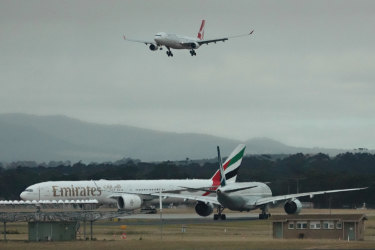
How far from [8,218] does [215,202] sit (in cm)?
3581

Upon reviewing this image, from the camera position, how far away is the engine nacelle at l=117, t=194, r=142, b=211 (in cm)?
12421

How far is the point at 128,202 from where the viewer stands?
124m

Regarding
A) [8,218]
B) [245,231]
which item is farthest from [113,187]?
[8,218]

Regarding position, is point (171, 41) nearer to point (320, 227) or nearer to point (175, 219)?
point (175, 219)

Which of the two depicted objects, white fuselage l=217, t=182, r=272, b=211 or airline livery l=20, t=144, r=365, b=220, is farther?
airline livery l=20, t=144, r=365, b=220

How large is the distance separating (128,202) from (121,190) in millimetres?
5505

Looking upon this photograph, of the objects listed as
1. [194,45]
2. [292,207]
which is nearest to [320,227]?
[292,207]

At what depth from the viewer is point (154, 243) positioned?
76.4 meters

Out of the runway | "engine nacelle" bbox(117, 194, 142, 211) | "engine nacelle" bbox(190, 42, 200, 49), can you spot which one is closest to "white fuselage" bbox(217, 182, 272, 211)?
the runway

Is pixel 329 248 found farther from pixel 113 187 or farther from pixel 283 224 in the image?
pixel 113 187

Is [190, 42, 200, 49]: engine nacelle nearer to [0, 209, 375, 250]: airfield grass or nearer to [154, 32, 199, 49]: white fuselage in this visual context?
[154, 32, 199, 49]: white fuselage

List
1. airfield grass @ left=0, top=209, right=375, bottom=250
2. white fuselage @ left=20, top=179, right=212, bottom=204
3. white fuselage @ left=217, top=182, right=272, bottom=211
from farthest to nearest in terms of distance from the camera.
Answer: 1. white fuselage @ left=20, top=179, right=212, bottom=204
2. white fuselage @ left=217, top=182, right=272, bottom=211
3. airfield grass @ left=0, top=209, right=375, bottom=250

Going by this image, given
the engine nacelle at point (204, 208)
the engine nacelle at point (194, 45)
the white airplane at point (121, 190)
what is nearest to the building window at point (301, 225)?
the engine nacelle at point (204, 208)

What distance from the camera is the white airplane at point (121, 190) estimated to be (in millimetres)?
125688
